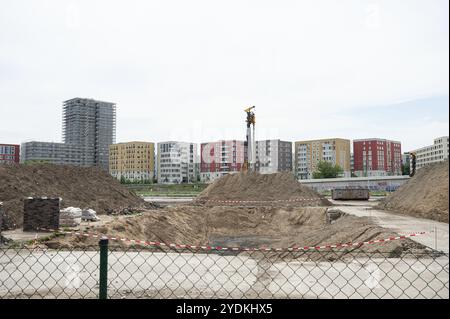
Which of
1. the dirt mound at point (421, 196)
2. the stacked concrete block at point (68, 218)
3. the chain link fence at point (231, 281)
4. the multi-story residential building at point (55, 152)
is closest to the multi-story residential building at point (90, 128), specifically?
the multi-story residential building at point (55, 152)

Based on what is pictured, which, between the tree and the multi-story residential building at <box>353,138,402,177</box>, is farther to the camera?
the multi-story residential building at <box>353,138,402,177</box>

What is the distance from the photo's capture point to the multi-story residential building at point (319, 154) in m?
113

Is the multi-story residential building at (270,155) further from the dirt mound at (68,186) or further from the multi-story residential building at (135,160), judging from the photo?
the dirt mound at (68,186)

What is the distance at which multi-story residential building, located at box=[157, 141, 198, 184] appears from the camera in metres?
133

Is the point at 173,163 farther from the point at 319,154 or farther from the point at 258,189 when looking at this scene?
the point at 258,189

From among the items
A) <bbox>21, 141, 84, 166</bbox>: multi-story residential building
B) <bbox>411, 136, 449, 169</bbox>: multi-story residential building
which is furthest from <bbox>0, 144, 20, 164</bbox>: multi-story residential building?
<bbox>411, 136, 449, 169</bbox>: multi-story residential building

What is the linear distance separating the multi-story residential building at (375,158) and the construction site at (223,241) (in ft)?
238

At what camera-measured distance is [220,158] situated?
418 feet

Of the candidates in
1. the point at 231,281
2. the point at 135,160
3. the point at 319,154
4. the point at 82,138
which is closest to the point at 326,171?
the point at 319,154

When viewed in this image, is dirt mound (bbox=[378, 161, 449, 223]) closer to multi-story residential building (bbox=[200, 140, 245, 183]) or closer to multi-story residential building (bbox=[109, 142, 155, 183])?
multi-story residential building (bbox=[200, 140, 245, 183])

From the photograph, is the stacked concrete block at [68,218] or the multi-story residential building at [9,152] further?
the multi-story residential building at [9,152]

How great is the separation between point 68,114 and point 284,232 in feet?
455

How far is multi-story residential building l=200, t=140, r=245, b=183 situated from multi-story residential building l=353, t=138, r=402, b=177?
34286 millimetres

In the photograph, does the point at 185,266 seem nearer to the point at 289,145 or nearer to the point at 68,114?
the point at 289,145
